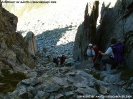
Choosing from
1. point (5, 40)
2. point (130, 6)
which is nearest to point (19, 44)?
point (5, 40)

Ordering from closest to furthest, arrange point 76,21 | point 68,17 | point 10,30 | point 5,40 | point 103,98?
point 103,98 < point 5,40 < point 10,30 < point 76,21 < point 68,17

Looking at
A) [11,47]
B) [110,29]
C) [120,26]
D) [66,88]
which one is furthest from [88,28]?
[66,88]

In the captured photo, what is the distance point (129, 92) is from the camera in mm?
14781

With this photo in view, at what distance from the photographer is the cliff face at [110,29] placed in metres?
21.1

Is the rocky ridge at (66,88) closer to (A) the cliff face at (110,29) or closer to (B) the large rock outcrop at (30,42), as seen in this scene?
(A) the cliff face at (110,29)

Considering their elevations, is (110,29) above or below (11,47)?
above

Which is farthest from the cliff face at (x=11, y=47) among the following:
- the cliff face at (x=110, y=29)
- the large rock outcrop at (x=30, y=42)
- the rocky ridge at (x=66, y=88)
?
the large rock outcrop at (x=30, y=42)

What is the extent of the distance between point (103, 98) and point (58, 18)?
105 metres

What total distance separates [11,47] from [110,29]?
12171 mm

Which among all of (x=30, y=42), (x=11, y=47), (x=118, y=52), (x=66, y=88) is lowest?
(x=66, y=88)

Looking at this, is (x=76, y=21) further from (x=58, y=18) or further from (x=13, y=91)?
(x=13, y=91)

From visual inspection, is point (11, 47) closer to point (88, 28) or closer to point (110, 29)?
point (110, 29)

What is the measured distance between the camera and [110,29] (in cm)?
2805

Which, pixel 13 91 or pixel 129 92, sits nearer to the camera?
pixel 13 91
